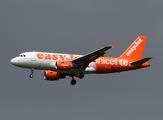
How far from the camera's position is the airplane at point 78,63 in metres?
68.4

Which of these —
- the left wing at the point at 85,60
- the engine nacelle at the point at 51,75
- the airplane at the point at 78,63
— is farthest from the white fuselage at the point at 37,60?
the engine nacelle at the point at 51,75

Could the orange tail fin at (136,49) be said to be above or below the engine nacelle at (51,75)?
above

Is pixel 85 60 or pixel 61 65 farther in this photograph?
pixel 85 60

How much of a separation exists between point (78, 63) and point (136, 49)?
41.0ft

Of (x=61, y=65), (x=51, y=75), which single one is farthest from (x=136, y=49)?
(x=61, y=65)

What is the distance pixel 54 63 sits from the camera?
68438 millimetres

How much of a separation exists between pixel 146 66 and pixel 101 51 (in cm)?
1069

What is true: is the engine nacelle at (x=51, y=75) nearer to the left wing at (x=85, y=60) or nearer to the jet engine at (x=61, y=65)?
the left wing at (x=85, y=60)

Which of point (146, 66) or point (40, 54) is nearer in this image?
point (40, 54)

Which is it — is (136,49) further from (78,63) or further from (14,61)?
(14,61)

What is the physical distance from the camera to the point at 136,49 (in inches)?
3068

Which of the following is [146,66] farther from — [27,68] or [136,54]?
[27,68]

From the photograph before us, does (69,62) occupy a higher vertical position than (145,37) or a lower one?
lower

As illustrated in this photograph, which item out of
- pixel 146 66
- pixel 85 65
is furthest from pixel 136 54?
pixel 85 65
